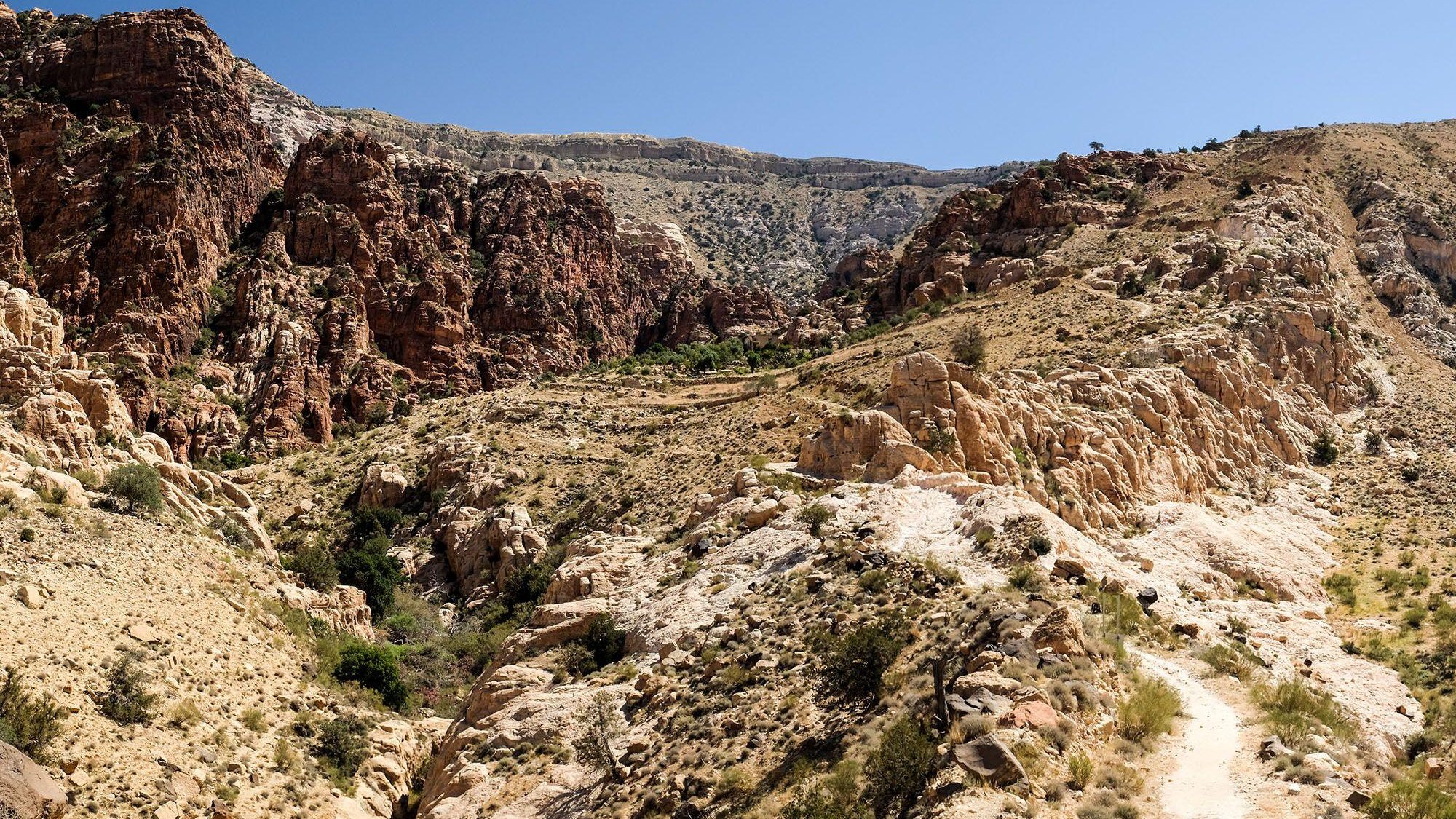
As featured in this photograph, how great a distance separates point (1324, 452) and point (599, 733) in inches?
1494

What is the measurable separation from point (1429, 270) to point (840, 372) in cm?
3885

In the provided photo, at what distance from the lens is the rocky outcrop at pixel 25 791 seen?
1933 cm

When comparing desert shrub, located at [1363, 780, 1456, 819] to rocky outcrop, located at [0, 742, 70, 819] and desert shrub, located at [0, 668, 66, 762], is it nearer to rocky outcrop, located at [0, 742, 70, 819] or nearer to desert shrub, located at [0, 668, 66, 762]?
rocky outcrop, located at [0, 742, 70, 819]

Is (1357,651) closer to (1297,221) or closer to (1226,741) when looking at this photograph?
(1226,741)

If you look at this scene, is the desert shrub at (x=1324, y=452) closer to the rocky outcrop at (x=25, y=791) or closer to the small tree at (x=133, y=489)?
the small tree at (x=133, y=489)

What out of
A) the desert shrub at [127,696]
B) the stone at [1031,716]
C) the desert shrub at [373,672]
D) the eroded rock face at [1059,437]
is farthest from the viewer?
the eroded rock face at [1059,437]

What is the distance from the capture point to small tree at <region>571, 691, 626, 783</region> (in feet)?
79.7

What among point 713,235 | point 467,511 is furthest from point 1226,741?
point 713,235

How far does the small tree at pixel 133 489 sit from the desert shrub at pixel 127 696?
29.2 ft

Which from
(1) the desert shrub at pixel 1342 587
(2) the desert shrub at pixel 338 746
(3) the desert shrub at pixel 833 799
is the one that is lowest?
(2) the desert shrub at pixel 338 746

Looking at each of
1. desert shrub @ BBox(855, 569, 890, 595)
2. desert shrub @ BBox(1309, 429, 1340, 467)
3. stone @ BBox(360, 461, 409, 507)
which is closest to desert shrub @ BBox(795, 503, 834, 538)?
desert shrub @ BBox(855, 569, 890, 595)

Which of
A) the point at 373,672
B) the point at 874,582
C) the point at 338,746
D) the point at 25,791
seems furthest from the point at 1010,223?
the point at 25,791

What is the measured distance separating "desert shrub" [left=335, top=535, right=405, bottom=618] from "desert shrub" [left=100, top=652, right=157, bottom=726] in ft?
68.6

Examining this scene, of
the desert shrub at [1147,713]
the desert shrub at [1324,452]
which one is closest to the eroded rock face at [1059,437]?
the desert shrub at [1324,452]
